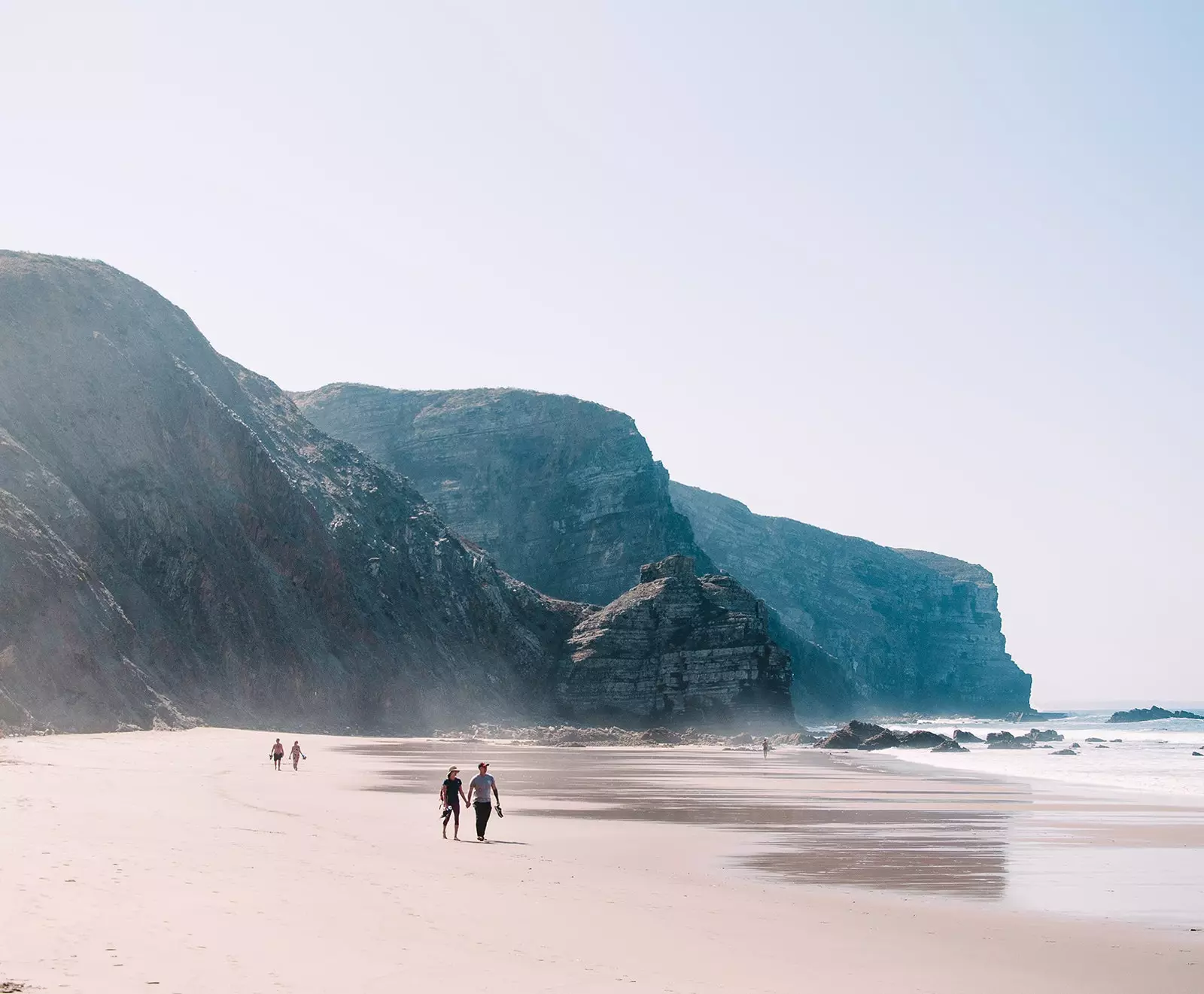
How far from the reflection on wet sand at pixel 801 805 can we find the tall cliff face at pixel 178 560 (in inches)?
560

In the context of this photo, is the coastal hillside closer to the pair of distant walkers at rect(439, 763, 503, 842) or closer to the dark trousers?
the pair of distant walkers at rect(439, 763, 503, 842)

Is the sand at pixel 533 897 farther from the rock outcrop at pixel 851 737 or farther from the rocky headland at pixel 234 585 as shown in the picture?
the rock outcrop at pixel 851 737

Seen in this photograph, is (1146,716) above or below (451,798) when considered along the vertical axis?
below

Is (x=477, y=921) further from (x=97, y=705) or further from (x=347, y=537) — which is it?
(x=347, y=537)

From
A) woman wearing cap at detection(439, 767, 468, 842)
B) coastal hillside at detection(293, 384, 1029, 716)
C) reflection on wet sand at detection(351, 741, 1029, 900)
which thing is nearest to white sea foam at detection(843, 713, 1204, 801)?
reflection on wet sand at detection(351, 741, 1029, 900)

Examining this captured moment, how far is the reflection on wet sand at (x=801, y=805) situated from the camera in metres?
18.4

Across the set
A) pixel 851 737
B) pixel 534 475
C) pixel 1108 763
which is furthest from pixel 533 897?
pixel 534 475

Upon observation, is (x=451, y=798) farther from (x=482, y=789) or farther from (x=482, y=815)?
(x=482, y=815)

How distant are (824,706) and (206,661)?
354ft

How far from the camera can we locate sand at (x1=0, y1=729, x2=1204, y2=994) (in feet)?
31.9

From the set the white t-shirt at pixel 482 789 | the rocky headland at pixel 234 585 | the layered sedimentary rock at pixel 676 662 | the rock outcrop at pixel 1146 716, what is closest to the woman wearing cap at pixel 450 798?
the white t-shirt at pixel 482 789

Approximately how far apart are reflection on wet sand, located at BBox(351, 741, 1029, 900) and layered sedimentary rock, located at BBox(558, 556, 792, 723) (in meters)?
41.3

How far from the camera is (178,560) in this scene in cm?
7075

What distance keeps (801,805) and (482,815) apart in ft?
41.3
